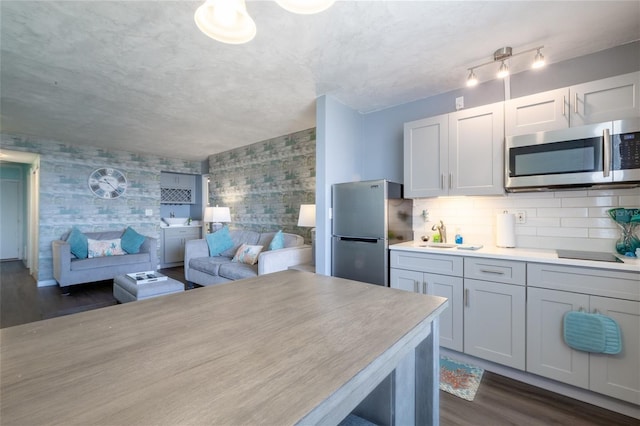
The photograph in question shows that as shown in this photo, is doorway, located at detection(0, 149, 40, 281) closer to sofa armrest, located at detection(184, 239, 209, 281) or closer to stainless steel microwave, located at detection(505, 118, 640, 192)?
sofa armrest, located at detection(184, 239, 209, 281)

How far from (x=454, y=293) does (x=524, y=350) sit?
565 millimetres

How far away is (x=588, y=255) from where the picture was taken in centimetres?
197

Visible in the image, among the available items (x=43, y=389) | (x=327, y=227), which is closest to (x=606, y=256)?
(x=327, y=227)

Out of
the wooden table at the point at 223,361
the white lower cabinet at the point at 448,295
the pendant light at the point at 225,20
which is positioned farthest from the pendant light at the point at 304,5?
the white lower cabinet at the point at 448,295

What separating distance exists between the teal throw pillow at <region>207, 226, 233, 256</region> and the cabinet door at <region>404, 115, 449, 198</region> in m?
3.09

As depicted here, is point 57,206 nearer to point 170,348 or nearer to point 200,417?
point 170,348

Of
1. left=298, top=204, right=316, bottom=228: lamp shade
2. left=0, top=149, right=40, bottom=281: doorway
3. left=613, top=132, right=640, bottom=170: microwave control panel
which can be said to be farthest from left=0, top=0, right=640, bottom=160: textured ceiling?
left=0, top=149, right=40, bottom=281: doorway

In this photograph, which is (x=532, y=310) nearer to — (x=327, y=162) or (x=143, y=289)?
(x=327, y=162)

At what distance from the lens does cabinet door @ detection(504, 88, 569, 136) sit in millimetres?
2062

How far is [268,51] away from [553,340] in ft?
9.68

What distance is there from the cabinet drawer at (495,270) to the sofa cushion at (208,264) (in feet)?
9.96

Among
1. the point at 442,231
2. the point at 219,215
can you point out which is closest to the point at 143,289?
the point at 219,215

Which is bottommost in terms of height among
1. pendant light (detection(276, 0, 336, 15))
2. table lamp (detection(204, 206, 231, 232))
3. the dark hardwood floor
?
the dark hardwood floor

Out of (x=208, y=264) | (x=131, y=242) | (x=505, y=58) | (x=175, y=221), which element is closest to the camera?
(x=505, y=58)
